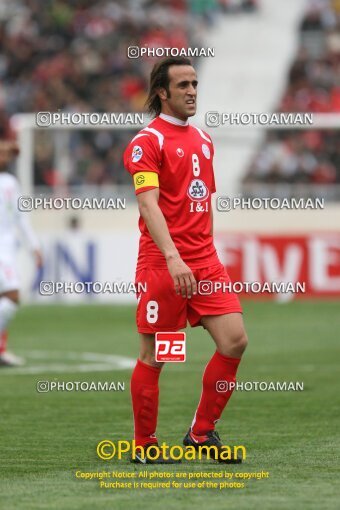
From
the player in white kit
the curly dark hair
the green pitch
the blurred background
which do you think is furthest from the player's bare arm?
the blurred background

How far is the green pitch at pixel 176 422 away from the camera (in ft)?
22.6

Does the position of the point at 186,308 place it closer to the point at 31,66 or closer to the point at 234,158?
the point at 234,158

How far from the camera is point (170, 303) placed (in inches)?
314

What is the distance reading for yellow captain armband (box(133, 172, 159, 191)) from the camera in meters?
7.88

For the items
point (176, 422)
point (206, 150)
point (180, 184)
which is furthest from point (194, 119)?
point (180, 184)

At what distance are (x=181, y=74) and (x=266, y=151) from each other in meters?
18.6

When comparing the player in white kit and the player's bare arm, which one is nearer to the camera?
the player's bare arm

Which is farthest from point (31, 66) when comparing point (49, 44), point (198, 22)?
point (198, 22)

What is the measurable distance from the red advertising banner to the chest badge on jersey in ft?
49.3

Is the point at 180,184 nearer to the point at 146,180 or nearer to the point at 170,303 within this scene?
the point at 146,180

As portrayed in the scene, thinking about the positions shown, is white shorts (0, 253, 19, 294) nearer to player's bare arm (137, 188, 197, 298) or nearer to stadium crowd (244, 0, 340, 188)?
player's bare arm (137, 188, 197, 298)

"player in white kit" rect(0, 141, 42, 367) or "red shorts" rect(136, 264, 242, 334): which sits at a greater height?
"player in white kit" rect(0, 141, 42, 367)

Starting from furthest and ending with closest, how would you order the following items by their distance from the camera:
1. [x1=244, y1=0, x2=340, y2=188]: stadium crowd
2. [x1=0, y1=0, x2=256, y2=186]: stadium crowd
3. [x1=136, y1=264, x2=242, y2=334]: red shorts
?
[x1=0, y1=0, x2=256, y2=186]: stadium crowd < [x1=244, y1=0, x2=340, y2=188]: stadium crowd < [x1=136, y1=264, x2=242, y2=334]: red shorts

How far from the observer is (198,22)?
3428 centimetres
